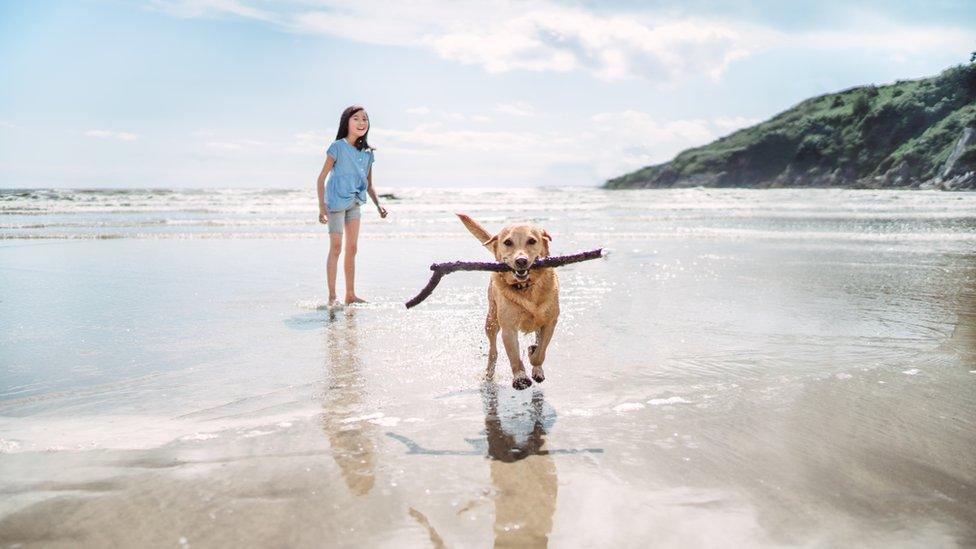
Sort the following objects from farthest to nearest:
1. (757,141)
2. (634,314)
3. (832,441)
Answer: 1. (757,141)
2. (634,314)
3. (832,441)

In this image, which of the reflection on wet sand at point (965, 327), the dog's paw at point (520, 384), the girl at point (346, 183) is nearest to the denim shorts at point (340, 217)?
the girl at point (346, 183)

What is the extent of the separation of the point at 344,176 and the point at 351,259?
3.16ft

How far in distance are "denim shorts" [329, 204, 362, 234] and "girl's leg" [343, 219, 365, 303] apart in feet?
0.16

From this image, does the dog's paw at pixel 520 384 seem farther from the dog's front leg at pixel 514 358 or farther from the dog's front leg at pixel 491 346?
the dog's front leg at pixel 491 346

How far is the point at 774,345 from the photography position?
5.46 meters

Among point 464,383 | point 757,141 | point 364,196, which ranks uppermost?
point 757,141

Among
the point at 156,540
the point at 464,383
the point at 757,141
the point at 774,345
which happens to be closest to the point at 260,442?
the point at 156,540

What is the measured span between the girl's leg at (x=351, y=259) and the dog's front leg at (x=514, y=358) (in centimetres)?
401

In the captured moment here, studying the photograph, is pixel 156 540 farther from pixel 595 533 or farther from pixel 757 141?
pixel 757 141

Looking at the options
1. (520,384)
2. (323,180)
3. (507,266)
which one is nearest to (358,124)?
(323,180)

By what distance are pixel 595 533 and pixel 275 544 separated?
1.12m

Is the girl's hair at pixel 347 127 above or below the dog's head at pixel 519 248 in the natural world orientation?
above

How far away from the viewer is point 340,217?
839 centimetres

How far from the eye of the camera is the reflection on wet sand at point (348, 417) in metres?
3.05
